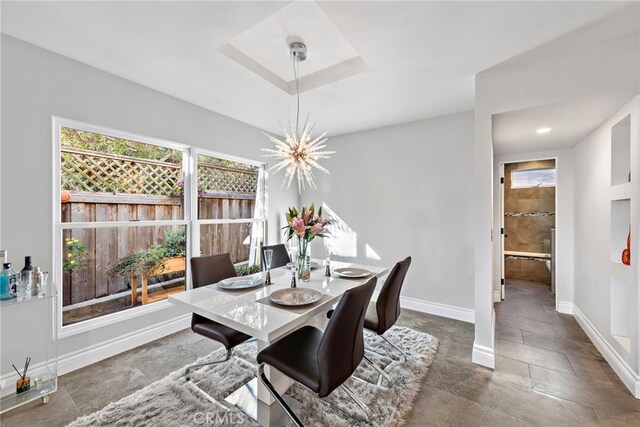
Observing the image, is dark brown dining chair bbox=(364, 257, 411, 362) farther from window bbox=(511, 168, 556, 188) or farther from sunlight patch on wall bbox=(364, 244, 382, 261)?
window bbox=(511, 168, 556, 188)

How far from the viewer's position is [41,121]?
209 cm

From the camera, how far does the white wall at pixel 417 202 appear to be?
329 centimetres

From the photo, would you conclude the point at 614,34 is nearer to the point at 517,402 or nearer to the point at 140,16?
the point at 517,402

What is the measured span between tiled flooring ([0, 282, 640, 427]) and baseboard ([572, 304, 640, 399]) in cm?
5

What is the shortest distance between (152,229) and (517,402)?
11.5 ft

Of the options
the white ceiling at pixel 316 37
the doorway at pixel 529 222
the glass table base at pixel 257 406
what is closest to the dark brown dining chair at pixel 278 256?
the glass table base at pixel 257 406

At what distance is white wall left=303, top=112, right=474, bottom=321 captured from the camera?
10.8 feet

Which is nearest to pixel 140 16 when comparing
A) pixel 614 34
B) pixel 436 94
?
pixel 436 94

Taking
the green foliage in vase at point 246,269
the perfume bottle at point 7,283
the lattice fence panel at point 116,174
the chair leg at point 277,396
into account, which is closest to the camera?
the chair leg at point 277,396

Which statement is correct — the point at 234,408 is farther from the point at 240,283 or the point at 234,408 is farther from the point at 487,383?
the point at 487,383

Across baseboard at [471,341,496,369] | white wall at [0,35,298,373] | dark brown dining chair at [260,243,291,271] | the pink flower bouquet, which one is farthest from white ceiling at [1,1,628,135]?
baseboard at [471,341,496,369]

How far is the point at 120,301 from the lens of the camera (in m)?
2.64

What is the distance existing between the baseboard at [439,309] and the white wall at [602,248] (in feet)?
3.58

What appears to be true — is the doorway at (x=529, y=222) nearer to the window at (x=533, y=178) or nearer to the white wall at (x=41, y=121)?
the window at (x=533, y=178)
